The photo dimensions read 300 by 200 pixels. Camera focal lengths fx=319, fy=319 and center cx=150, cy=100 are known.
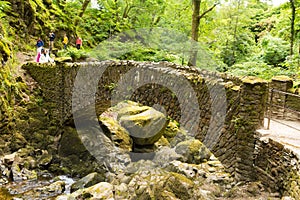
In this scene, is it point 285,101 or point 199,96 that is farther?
point 285,101

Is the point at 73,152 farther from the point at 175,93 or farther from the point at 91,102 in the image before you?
the point at 175,93

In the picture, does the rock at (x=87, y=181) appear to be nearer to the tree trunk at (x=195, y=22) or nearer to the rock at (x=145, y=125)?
the rock at (x=145, y=125)

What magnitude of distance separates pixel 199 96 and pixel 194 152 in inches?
216

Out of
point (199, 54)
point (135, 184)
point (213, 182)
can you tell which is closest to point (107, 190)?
point (135, 184)

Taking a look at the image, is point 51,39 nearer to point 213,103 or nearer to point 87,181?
point 87,181

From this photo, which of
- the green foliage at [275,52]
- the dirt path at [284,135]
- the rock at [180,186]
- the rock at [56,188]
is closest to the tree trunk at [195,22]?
the green foliage at [275,52]

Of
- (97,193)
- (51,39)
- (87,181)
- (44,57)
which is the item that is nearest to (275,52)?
(87,181)

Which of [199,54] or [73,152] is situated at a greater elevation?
[199,54]

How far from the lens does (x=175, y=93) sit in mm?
8672

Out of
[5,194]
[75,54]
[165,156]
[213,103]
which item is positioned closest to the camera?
[213,103]

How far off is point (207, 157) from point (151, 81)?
15.9 feet

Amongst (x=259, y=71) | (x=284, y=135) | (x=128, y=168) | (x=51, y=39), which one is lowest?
(x=128, y=168)

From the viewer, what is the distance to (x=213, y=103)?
7.45 m

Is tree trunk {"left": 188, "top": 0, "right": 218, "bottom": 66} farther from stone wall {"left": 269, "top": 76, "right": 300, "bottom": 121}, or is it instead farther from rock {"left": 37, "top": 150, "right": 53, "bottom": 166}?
rock {"left": 37, "top": 150, "right": 53, "bottom": 166}
